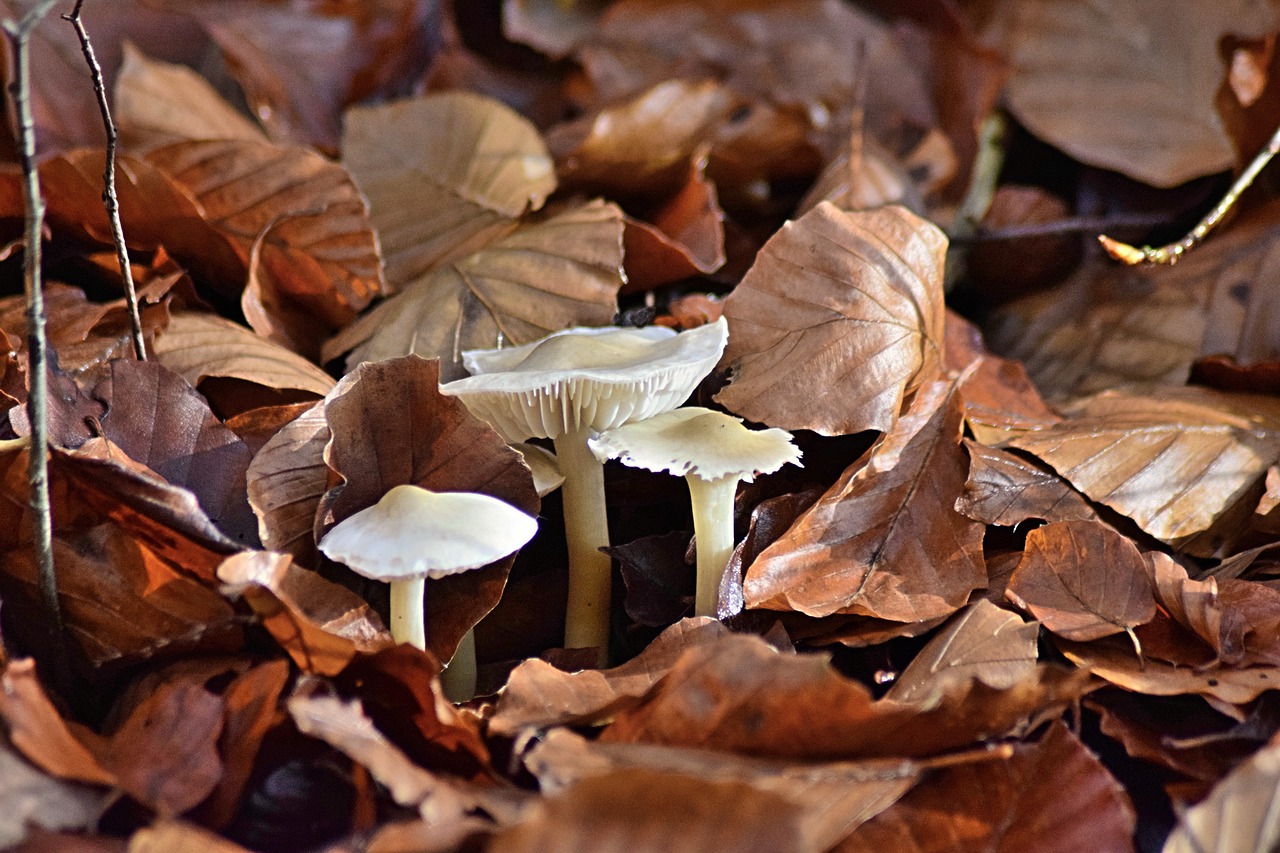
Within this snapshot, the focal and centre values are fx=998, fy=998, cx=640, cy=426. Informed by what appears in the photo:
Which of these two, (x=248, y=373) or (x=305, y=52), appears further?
(x=305, y=52)

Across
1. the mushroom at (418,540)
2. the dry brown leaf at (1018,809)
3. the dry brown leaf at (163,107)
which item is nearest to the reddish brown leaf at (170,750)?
the mushroom at (418,540)

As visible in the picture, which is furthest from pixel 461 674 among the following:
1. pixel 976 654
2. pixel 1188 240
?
pixel 1188 240

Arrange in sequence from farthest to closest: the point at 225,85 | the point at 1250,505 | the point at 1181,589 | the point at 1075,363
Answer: the point at 225,85 → the point at 1075,363 → the point at 1250,505 → the point at 1181,589

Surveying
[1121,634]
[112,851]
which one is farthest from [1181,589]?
[112,851]

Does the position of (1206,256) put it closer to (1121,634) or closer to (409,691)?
(1121,634)

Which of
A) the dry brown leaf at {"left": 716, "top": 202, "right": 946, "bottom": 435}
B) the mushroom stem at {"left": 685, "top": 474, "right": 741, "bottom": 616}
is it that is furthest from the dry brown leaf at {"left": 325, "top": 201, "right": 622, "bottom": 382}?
the mushroom stem at {"left": 685, "top": 474, "right": 741, "bottom": 616}

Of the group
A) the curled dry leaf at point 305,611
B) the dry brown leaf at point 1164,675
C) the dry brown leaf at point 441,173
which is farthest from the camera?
the dry brown leaf at point 441,173

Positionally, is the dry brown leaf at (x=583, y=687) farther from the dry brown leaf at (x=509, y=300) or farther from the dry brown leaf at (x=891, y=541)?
the dry brown leaf at (x=509, y=300)
